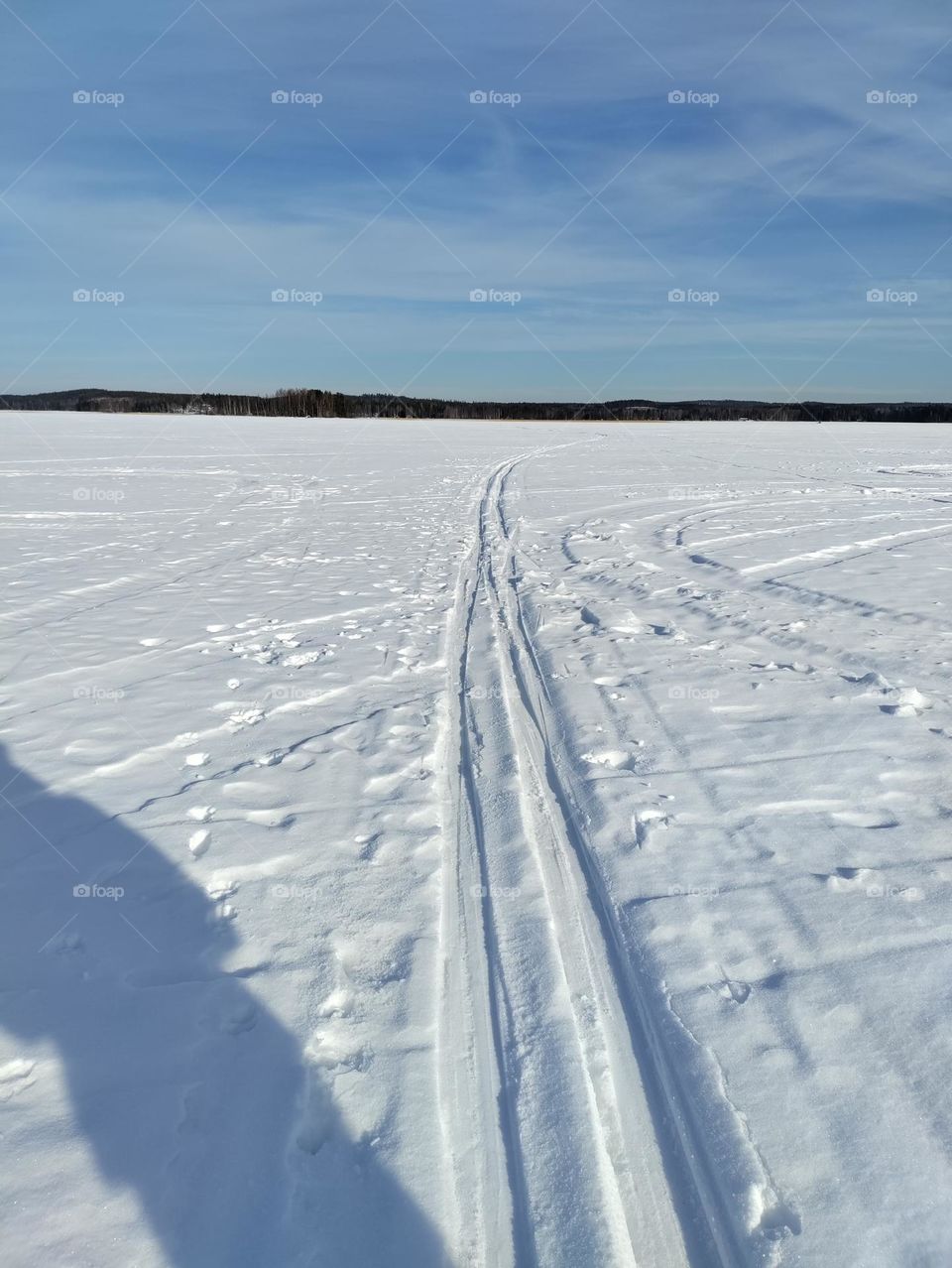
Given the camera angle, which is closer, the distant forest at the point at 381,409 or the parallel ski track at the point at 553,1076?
the parallel ski track at the point at 553,1076

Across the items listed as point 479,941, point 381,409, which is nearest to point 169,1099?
point 479,941

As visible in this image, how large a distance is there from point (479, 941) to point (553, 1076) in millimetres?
628

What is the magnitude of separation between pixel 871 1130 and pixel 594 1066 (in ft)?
2.43

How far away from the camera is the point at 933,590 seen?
7.71 m

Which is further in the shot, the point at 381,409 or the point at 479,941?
the point at 381,409

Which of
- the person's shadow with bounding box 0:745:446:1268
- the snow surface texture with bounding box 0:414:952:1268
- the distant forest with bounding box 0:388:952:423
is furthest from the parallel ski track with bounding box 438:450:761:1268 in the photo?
the distant forest with bounding box 0:388:952:423

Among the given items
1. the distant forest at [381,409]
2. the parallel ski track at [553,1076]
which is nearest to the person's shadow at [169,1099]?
the parallel ski track at [553,1076]

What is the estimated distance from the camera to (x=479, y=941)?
2824 millimetres

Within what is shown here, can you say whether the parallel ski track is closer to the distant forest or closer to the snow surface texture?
the snow surface texture

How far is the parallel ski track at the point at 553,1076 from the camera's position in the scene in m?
1.89

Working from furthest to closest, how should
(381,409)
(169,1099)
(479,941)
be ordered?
1. (381,409)
2. (479,941)
3. (169,1099)

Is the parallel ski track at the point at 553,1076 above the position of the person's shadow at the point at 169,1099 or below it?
above

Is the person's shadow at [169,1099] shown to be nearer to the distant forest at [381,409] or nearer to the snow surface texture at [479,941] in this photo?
the snow surface texture at [479,941]

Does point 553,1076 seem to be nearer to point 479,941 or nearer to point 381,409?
point 479,941
